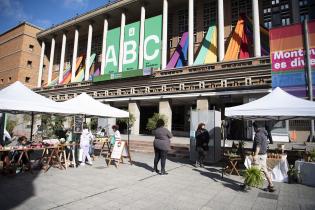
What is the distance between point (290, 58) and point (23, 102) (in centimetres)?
1806

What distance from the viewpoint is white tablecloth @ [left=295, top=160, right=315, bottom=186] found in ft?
Result: 25.6

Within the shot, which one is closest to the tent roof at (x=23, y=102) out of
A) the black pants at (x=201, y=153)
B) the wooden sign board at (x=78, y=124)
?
the wooden sign board at (x=78, y=124)

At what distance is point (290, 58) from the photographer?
59.2 feet

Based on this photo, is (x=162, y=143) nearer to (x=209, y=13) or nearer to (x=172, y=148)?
(x=172, y=148)

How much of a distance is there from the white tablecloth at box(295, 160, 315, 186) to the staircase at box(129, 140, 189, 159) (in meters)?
6.39

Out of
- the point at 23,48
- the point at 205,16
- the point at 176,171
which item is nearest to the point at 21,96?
the point at 176,171

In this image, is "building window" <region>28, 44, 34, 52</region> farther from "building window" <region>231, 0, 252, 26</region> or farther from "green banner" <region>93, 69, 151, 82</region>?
"building window" <region>231, 0, 252, 26</region>

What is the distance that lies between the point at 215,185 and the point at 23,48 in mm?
45005

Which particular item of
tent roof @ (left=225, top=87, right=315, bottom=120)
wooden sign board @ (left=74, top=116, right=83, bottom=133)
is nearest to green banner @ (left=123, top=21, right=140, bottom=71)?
wooden sign board @ (left=74, top=116, right=83, bottom=133)

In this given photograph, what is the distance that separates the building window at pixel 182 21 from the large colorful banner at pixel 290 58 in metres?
12.2

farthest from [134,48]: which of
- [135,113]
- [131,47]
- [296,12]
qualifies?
[296,12]

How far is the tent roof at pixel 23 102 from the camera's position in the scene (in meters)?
8.05

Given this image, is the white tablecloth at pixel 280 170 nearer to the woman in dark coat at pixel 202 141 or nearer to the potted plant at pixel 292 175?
the potted plant at pixel 292 175

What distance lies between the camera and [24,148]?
8539 mm
